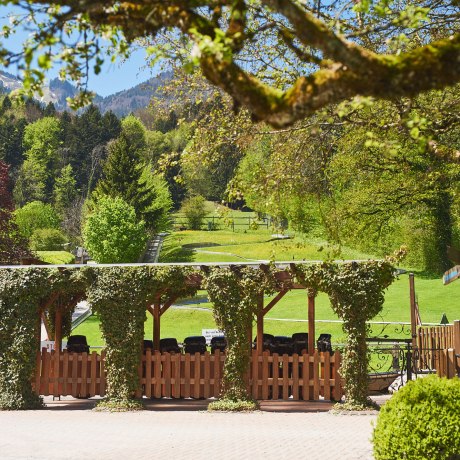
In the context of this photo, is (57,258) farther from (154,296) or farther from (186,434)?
(186,434)

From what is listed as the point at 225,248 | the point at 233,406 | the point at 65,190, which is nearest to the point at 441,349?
the point at 233,406

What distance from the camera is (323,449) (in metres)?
11.5

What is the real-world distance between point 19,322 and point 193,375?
174 inches

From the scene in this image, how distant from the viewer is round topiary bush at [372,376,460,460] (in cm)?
811

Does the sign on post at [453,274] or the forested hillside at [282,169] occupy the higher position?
the forested hillside at [282,169]

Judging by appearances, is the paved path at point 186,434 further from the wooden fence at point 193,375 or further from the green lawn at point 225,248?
the green lawn at point 225,248

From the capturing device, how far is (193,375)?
62.0ft

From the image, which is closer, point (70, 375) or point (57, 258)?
point (70, 375)

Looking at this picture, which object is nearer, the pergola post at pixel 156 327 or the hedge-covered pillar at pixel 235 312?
the hedge-covered pillar at pixel 235 312

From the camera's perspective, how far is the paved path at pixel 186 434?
11211mm

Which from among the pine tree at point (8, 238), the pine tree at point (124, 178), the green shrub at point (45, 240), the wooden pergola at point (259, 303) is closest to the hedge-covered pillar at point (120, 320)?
the wooden pergola at point (259, 303)

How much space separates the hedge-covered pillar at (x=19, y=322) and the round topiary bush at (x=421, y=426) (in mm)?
11305

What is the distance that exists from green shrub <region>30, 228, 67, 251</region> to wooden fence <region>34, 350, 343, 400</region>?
53.8 metres

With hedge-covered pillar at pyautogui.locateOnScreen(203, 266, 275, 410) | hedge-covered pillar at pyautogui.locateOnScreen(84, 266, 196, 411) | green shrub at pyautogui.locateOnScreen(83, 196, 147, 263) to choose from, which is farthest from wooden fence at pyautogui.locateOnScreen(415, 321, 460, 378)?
green shrub at pyautogui.locateOnScreen(83, 196, 147, 263)
